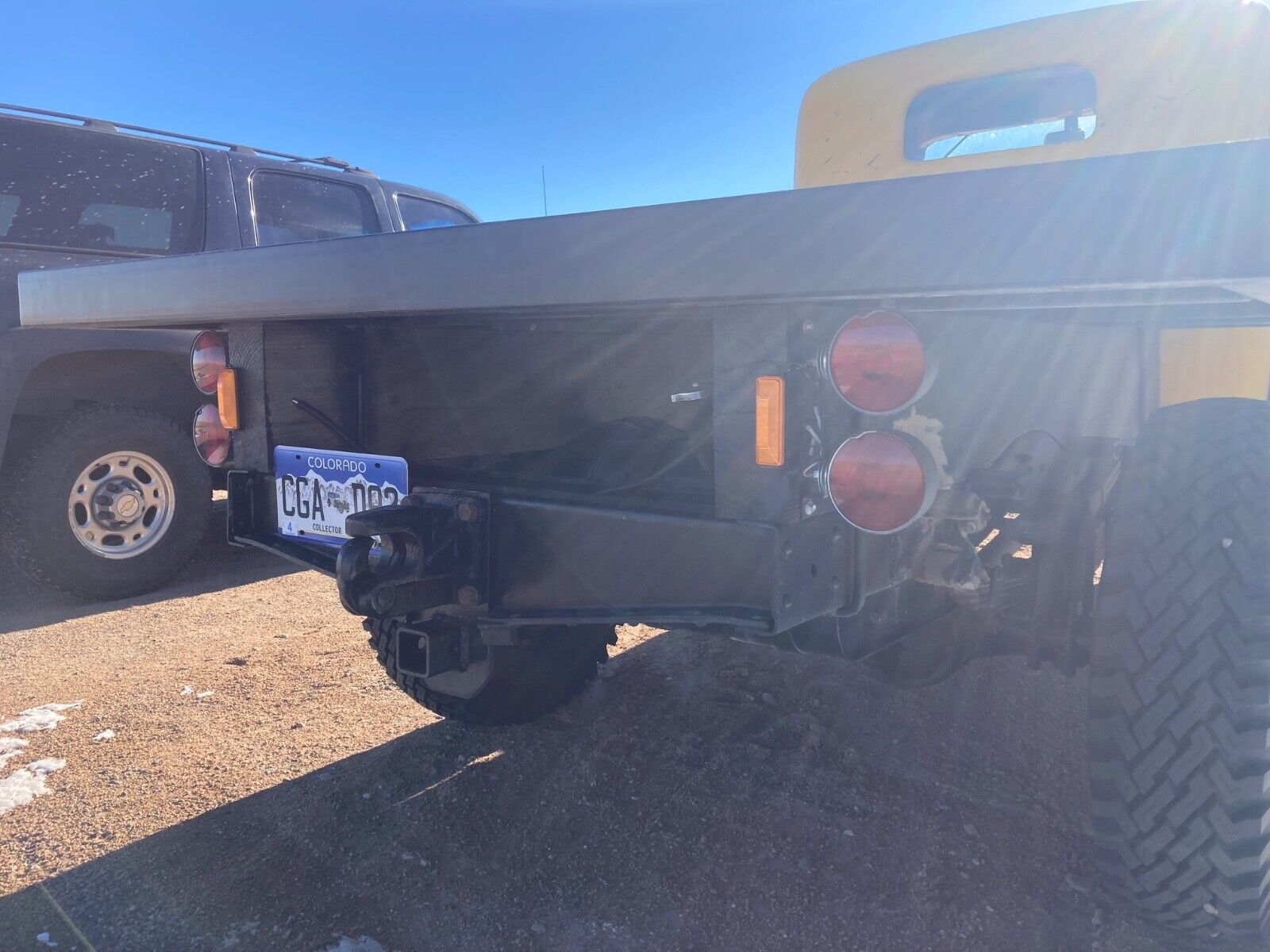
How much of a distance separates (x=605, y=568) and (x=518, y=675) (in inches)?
39.4

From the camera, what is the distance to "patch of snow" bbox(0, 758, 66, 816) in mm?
2584

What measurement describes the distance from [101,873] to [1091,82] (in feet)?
12.8

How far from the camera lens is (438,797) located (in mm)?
2590

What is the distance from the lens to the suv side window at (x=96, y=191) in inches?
169

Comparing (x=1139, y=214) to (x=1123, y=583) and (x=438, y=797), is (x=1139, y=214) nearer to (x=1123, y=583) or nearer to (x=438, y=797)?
(x=1123, y=583)

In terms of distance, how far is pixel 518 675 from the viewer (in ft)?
8.98

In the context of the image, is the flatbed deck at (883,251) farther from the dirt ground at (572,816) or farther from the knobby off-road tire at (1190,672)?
the dirt ground at (572,816)

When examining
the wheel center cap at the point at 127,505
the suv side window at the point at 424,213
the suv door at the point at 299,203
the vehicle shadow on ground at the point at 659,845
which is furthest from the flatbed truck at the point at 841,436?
the suv side window at the point at 424,213

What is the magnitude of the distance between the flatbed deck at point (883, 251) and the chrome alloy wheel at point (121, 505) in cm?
298

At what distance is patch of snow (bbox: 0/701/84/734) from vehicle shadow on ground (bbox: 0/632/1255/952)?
3.28ft

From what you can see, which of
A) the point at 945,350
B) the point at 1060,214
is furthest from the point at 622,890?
the point at 1060,214

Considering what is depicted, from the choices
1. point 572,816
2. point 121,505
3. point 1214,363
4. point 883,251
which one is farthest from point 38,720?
point 1214,363

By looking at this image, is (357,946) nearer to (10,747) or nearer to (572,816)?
(572,816)

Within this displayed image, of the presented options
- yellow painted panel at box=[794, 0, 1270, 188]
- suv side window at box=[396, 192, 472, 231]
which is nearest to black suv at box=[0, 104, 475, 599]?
suv side window at box=[396, 192, 472, 231]
